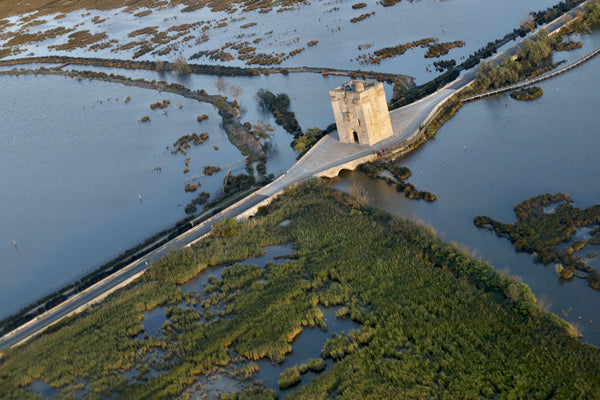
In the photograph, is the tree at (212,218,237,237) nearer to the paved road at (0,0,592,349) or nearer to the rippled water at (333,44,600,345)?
the paved road at (0,0,592,349)

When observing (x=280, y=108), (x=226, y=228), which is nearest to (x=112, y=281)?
(x=226, y=228)

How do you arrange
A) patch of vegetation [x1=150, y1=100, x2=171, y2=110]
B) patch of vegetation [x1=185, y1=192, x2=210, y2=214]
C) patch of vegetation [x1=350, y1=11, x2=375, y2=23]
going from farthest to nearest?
patch of vegetation [x1=350, y1=11, x2=375, y2=23]
patch of vegetation [x1=150, y1=100, x2=171, y2=110]
patch of vegetation [x1=185, y1=192, x2=210, y2=214]

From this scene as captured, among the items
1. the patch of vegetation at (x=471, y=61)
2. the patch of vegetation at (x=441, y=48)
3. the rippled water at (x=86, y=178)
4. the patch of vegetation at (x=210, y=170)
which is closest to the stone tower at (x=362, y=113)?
the patch of vegetation at (x=471, y=61)

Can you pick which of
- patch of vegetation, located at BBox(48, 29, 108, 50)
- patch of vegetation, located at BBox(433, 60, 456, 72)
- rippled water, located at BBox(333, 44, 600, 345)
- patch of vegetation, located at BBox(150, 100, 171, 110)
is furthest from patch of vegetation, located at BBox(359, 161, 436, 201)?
patch of vegetation, located at BBox(48, 29, 108, 50)

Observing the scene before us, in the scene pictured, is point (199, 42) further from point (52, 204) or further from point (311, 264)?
point (311, 264)

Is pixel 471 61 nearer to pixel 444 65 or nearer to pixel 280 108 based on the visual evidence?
pixel 444 65

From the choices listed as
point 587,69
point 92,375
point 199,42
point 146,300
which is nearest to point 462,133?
point 587,69
